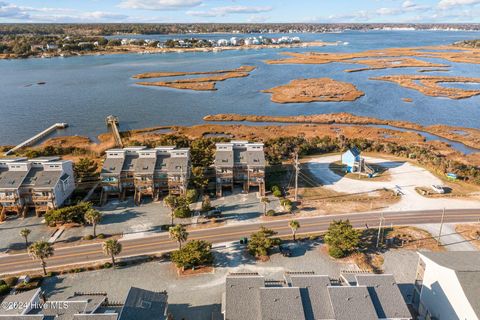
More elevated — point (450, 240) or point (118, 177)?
point (118, 177)

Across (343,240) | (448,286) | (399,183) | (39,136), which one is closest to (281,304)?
(448,286)

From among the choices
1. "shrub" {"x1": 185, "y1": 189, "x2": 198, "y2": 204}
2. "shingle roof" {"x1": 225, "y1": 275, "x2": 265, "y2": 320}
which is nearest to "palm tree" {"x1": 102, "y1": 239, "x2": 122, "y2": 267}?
"shingle roof" {"x1": 225, "y1": 275, "x2": 265, "y2": 320}

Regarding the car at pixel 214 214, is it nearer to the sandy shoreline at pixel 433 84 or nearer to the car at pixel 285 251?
the car at pixel 285 251

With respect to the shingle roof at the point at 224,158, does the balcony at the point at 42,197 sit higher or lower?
lower

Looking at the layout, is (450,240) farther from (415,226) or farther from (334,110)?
(334,110)

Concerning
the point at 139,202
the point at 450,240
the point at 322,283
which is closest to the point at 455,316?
the point at 322,283

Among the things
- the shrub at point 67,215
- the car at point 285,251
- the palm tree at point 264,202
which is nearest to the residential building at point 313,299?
the car at point 285,251

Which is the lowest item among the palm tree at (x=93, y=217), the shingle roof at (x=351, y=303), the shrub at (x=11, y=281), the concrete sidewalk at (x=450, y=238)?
the concrete sidewalk at (x=450, y=238)
